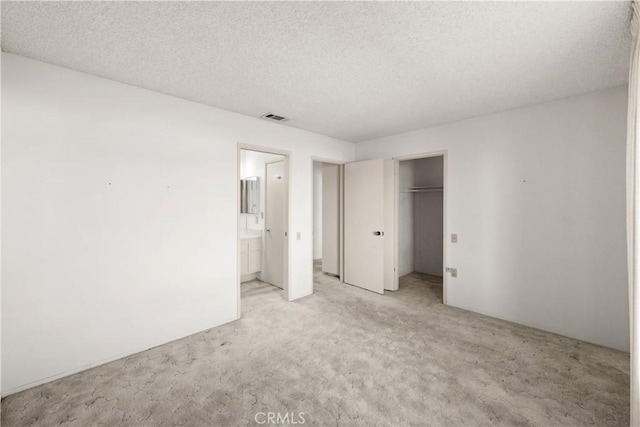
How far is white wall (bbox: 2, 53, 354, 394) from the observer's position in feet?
6.57

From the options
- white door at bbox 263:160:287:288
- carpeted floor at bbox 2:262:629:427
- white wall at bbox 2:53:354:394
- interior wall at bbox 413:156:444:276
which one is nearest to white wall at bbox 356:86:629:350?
carpeted floor at bbox 2:262:629:427

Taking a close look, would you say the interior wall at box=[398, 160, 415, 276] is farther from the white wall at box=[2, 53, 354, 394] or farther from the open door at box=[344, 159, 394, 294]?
the white wall at box=[2, 53, 354, 394]

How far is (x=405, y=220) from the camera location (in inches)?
208

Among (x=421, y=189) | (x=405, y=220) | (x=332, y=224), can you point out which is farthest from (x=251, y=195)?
(x=421, y=189)

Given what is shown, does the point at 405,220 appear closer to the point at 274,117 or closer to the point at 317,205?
the point at 317,205

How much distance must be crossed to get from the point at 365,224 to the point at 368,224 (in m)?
0.06

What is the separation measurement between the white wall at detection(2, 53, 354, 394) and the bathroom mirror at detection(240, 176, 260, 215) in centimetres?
166

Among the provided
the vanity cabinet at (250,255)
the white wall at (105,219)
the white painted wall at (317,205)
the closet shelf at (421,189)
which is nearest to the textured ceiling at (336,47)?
the white wall at (105,219)

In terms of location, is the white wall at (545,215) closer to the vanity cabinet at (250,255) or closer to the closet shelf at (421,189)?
the closet shelf at (421,189)

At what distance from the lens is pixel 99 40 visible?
183 centimetres

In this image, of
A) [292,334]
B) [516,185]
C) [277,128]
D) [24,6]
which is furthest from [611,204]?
[24,6]

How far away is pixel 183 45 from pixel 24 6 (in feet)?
2.69

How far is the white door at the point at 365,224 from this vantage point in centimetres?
413

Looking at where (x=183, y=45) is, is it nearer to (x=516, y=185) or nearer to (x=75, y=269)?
(x=75, y=269)
